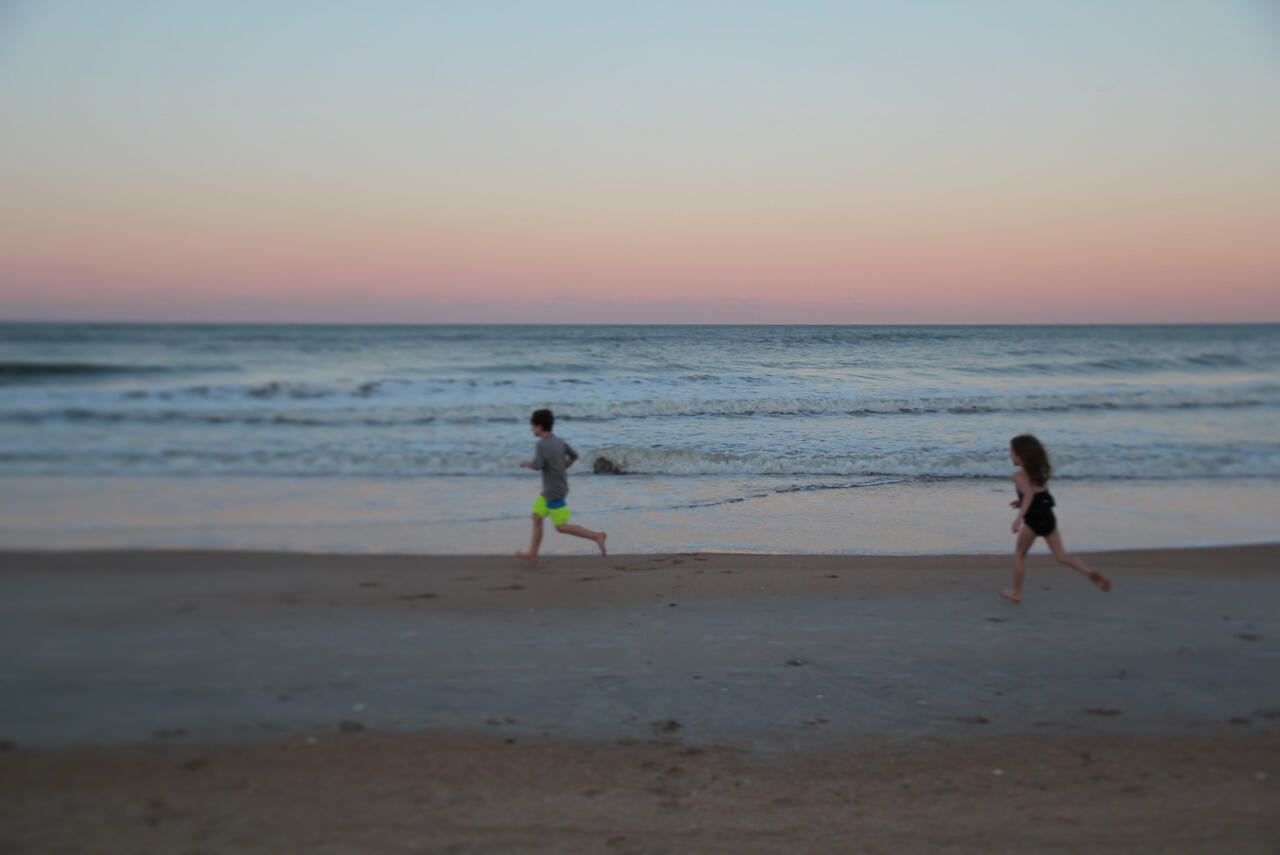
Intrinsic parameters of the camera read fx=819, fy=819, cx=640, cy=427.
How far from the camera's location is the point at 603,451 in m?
14.7

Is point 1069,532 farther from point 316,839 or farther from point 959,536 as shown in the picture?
point 316,839

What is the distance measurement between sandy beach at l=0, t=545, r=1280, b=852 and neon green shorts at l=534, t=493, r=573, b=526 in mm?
1058

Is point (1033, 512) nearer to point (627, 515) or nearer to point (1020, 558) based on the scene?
point (1020, 558)

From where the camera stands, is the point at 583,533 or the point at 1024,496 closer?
the point at 1024,496

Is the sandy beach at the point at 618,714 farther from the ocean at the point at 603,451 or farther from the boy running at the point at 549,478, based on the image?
the ocean at the point at 603,451

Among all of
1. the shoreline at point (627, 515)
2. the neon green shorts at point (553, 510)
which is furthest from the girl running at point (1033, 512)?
the neon green shorts at point (553, 510)

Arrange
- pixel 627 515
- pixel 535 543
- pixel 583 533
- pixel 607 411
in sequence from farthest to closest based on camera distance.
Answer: pixel 607 411 → pixel 627 515 → pixel 583 533 → pixel 535 543

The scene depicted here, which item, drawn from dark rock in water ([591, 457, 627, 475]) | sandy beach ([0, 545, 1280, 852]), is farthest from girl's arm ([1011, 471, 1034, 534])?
dark rock in water ([591, 457, 627, 475])

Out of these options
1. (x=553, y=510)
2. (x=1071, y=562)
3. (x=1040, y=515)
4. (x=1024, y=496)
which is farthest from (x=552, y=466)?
(x=1071, y=562)

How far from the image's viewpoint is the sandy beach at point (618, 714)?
3322 mm

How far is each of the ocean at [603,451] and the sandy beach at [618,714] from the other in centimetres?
207

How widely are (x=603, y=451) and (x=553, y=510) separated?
6686 mm

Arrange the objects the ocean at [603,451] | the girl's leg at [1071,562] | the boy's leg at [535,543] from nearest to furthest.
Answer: the girl's leg at [1071,562] → the boy's leg at [535,543] → the ocean at [603,451]

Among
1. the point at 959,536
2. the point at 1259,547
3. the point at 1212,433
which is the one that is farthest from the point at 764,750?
the point at 1212,433
